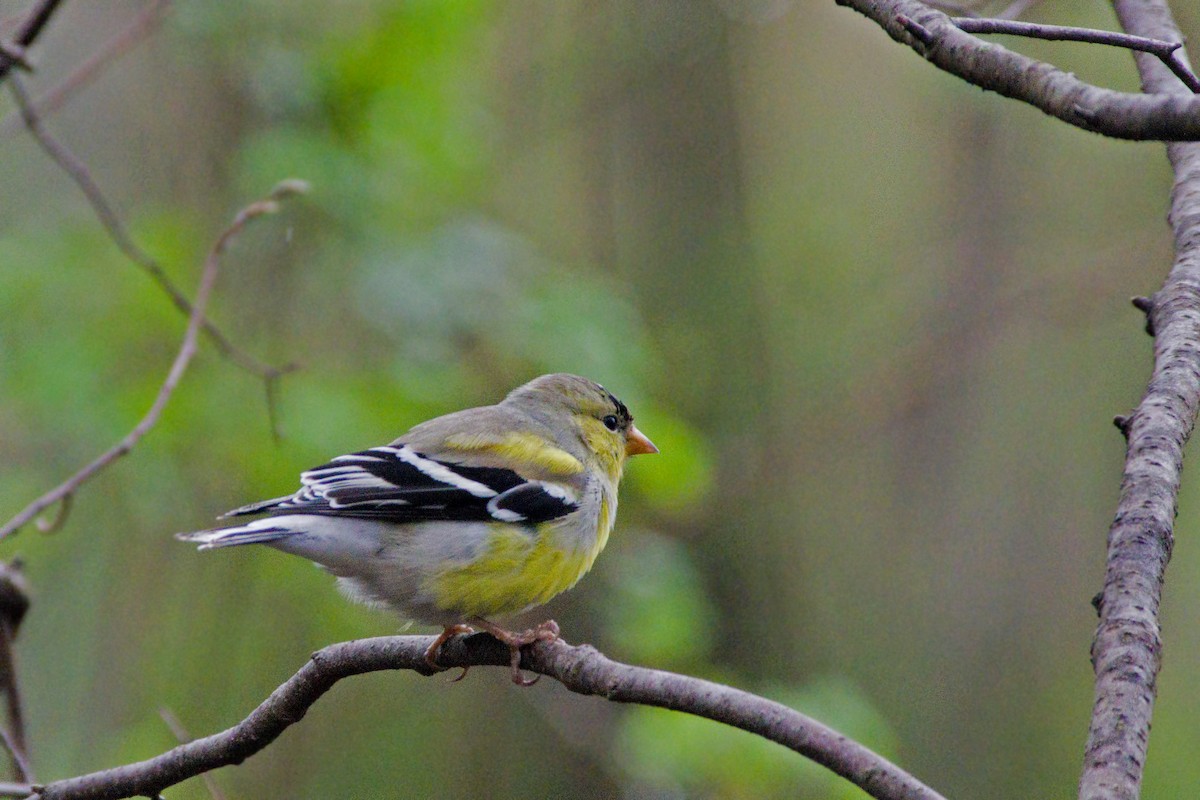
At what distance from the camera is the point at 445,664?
9.40 feet

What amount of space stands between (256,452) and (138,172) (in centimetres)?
211

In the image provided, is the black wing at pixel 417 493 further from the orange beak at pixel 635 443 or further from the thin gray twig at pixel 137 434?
the orange beak at pixel 635 443

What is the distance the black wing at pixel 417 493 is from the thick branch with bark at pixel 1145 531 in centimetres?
189

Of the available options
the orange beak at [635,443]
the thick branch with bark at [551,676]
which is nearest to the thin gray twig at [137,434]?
the thick branch with bark at [551,676]

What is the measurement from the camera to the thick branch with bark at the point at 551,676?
172 centimetres

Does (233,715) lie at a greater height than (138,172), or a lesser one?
lesser

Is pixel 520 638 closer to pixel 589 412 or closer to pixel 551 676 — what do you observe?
pixel 551 676

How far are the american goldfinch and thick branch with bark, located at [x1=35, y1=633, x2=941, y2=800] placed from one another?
50cm

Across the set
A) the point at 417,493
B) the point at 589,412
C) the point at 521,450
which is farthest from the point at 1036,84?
the point at 589,412

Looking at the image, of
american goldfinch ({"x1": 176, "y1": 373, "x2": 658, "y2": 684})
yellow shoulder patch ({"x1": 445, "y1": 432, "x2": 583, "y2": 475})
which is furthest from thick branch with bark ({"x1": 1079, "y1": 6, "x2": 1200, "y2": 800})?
yellow shoulder patch ({"x1": 445, "y1": 432, "x2": 583, "y2": 475})

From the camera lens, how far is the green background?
214 inches

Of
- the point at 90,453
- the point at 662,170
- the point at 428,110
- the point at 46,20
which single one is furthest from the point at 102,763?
the point at 662,170

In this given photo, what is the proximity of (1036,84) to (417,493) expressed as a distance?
2391 millimetres

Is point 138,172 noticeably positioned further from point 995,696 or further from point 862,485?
point 995,696
